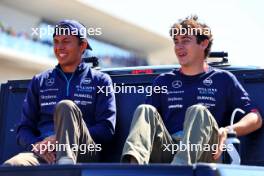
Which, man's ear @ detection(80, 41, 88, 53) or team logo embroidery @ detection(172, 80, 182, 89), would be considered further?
man's ear @ detection(80, 41, 88, 53)

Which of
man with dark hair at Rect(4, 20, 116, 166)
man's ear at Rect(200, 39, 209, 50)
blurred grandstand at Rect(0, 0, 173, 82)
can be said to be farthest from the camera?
blurred grandstand at Rect(0, 0, 173, 82)

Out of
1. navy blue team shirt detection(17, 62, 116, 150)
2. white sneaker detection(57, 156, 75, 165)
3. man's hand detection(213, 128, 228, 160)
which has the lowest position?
white sneaker detection(57, 156, 75, 165)

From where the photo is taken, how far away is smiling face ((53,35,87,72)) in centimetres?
533

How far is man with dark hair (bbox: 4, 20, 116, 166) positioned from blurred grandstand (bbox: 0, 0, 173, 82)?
22101mm

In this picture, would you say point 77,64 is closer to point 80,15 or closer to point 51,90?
point 51,90

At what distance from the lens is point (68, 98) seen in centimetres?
514

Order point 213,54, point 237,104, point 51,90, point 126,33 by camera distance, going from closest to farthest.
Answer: point 237,104
point 51,90
point 213,54
point 126,33

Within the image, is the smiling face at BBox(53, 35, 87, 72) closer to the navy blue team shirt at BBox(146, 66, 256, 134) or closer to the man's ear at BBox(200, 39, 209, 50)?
the navy blue team shirt at BBox(146, 66, 256, 134)

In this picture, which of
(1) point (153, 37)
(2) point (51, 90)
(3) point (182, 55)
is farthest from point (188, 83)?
(1) point (153, 37)

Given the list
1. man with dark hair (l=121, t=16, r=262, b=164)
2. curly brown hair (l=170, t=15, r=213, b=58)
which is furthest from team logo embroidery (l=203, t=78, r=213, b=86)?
curly brown hair (l=170, t=15, r=213, b=58)

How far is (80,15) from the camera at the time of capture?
34.9 metres

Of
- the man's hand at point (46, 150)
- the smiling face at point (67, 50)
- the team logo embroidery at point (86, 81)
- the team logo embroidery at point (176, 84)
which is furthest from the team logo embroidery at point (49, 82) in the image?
the team logo embroidery at point (176, 84)

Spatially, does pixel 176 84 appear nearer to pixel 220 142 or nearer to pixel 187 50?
pixel 187 50

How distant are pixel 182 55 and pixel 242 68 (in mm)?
671
